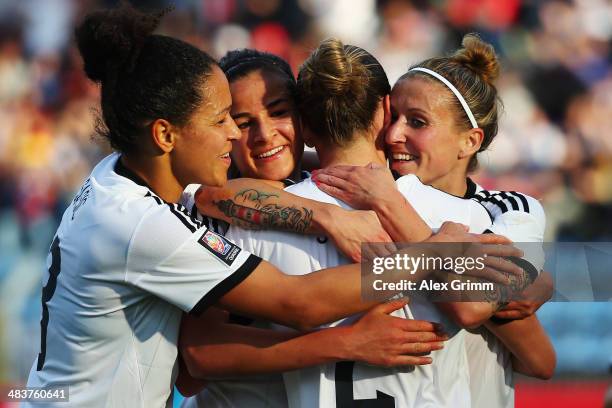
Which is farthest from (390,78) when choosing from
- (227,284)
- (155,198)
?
(227,284)

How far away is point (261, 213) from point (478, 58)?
3.45 feet

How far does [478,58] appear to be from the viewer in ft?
10.8

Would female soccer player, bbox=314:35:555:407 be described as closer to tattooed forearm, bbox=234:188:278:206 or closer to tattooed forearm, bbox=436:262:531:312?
tattooed forearm, bbox=436:262:531:312

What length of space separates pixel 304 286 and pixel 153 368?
594 mm

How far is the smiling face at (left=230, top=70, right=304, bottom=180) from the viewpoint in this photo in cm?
330

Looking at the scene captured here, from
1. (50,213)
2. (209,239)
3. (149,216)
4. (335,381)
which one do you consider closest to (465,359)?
(335,381)

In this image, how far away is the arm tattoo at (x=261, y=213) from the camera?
284cm

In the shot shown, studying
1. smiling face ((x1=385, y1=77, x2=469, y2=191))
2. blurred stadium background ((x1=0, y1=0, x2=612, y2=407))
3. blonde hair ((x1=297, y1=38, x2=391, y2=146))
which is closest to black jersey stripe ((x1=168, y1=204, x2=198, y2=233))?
blonde hair ((x1=297, y1=38, x2=391, y2=146))

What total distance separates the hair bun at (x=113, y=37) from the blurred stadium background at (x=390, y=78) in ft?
15.9

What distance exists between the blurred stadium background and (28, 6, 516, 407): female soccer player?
15.6 feet

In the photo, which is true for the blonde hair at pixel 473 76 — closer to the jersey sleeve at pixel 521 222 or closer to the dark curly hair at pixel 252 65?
the jersey sleeve at pixel 521 222

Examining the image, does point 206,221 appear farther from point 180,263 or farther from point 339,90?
point 339,90

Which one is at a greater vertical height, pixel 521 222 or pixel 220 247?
pixel 521 222

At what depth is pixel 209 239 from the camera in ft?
9.05
